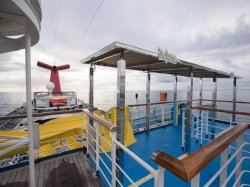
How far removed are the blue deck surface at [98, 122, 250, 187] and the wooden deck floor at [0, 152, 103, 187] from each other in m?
0.57

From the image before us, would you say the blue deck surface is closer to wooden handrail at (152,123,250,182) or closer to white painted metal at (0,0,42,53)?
wooden handrail at (152,123,250,182)

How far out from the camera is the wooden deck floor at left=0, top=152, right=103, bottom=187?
6.75ft

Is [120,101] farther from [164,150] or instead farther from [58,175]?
[164,150]

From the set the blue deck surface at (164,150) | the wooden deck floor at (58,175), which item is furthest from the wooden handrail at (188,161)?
the blue deck surface at (164,150)

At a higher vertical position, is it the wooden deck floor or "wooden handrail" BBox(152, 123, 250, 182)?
"wooden handrail" BBox(152, 123, 250, 182)

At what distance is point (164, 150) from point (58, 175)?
255 centimetres

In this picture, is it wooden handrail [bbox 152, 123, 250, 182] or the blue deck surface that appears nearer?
wooden handrail [bbox 152, 123, 250, 182]

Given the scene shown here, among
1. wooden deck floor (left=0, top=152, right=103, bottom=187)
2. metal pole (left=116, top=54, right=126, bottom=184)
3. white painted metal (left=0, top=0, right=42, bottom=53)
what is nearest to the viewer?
white painted metal (left=0, top=0, right=42, bottom=53)

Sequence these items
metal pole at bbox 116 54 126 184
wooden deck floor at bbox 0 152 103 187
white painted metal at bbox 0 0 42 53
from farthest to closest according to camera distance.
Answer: wooden deck floor at bbox 0 152 103 187
metal pole at bbox 116 54 126 184
white painted metal at bbox 0 0 42 53

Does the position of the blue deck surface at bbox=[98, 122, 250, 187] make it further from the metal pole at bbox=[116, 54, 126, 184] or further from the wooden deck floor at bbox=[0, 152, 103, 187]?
the metal pole at bbox=[116, 54, 126, 184]

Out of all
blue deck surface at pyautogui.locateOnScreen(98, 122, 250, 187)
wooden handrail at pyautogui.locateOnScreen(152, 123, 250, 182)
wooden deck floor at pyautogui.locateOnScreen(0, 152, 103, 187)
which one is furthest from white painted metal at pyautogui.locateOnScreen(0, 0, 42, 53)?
blue deck surface at pyautogui.locateOnScreen(98, 122, 250, 187)

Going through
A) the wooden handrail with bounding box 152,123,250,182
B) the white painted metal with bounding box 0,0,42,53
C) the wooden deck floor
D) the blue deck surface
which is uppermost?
the white painted metal with bounding box 0,0,42,53

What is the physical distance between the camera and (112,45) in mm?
1653

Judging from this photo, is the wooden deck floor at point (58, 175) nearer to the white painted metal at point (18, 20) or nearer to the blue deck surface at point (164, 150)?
the blue deck surface at point (164, 150)
